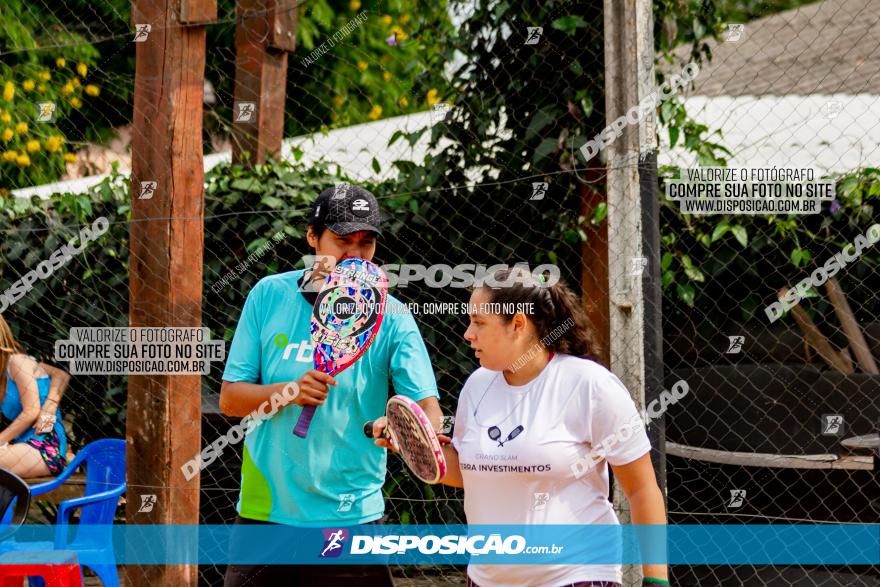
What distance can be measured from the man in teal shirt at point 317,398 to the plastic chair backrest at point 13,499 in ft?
4.72

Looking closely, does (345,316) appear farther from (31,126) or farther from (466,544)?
(31,126)

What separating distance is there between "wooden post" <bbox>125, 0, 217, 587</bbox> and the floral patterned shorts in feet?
3.78

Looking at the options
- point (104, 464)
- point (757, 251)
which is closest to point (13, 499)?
point (104, 464)

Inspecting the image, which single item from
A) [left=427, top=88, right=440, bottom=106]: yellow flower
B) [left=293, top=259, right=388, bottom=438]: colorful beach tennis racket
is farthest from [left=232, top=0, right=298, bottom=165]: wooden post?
[left=293, top=259, right=388, bottom=438]: colorful beach tennis racket

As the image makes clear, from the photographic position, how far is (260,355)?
3.09 metres

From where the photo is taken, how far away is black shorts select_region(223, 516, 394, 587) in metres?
2.92

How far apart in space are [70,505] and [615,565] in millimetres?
2765

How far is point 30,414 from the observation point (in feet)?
16.9

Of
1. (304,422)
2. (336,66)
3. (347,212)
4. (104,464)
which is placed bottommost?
(104,464)

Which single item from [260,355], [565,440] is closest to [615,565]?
[565,440]

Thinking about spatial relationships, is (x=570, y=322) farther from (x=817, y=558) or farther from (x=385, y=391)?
(x=817, y=558)

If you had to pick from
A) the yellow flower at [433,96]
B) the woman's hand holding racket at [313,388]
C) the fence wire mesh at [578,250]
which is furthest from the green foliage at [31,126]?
the woman's hand holding racket at [313,388]

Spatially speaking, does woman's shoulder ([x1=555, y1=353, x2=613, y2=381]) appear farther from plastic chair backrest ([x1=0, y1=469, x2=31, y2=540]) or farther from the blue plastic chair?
the blue plastic chair

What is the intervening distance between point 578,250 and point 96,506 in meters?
2.41
